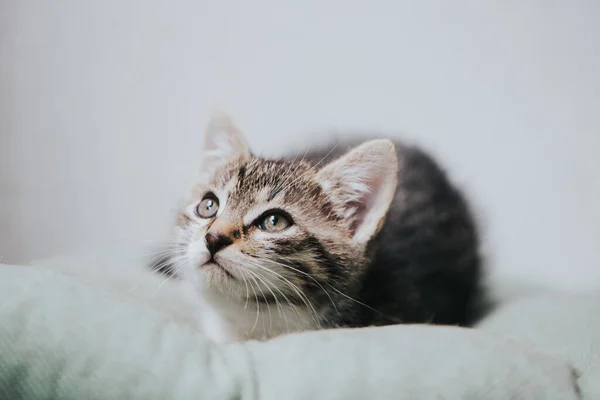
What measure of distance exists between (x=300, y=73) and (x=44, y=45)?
55 centimetres

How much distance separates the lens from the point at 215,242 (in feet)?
2.45

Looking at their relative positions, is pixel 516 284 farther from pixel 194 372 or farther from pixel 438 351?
pixel 194 372

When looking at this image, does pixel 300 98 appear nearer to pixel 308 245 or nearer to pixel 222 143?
pixel 222 143

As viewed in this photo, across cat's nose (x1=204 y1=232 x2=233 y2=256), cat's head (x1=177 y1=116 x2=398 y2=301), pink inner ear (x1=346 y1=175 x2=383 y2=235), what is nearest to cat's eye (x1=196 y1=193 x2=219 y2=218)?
cat's head (x1=177 y1=116 x2=398 y2=301)

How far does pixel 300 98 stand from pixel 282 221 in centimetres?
46

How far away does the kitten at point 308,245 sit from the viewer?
2.53 ft

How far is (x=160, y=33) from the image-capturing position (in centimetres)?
117

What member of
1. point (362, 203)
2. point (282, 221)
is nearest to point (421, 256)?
point (362, 203)

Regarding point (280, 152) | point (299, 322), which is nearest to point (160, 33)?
point (280, 152)

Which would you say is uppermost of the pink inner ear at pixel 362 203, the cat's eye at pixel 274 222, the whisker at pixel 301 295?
the pink inner ear at pixel 362 203

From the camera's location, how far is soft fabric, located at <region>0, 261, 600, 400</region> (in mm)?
537

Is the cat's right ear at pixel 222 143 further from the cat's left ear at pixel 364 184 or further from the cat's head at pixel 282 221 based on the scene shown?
the cat's left ear at pixel 364 184

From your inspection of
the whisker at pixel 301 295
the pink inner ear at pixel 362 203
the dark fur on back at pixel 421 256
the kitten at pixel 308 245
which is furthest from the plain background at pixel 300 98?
the whisker at pixel 301 295

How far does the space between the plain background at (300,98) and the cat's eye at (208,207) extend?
260 millimetres
